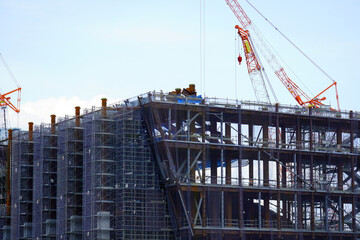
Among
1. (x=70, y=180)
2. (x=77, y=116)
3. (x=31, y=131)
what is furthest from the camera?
(x=31, y=131)

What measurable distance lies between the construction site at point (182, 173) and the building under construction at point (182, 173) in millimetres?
206

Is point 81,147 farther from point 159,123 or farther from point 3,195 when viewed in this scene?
point 3,195

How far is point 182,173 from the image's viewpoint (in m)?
154

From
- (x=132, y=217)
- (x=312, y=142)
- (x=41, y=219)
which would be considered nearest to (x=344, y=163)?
(x=312, y=142)

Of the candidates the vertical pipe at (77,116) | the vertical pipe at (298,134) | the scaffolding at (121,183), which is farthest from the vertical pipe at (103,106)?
the vertical pipe at (298,134)

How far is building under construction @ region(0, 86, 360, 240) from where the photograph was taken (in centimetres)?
15150

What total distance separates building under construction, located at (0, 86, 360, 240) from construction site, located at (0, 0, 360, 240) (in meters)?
0.21

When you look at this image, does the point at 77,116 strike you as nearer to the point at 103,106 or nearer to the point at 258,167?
the point at 103,106

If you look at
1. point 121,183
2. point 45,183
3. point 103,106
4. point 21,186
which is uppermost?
point 103,106

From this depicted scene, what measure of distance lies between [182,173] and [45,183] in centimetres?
2699

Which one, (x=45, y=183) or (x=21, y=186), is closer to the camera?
(x=45, y=183)

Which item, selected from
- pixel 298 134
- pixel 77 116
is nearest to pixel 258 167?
pixel 298 134

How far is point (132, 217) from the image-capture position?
150250 millimetres

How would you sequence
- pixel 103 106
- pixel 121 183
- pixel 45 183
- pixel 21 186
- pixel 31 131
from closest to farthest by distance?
pixel 121 183 < pixel 103 106 < pixel 45 183 < pixel 21 186 < pixel 31 131
